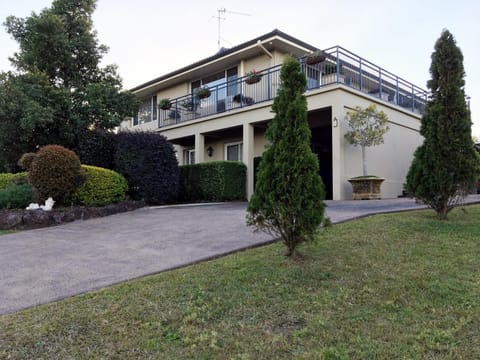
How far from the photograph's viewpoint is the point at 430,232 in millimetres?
5391

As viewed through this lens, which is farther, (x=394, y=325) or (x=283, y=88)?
(x=283, y=88)

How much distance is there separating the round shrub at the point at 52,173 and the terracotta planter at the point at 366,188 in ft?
25.7

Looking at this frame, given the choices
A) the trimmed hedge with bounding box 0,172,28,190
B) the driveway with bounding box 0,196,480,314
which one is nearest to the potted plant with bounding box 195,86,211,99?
the trimmed hedge with bounding box 0,172,28,190

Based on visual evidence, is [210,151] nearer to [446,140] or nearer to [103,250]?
[103,250]

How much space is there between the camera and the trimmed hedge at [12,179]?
34.5 feet

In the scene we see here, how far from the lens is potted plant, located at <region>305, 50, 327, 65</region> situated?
1145cm

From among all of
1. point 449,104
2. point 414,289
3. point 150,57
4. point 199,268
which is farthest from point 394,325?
point 150,57

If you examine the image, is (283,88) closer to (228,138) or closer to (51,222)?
(51,222)

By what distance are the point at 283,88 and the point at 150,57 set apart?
14.8 meters

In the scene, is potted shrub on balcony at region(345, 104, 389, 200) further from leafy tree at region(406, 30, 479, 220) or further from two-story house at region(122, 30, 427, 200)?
leafy tree at region(406, 30, 479, 220)

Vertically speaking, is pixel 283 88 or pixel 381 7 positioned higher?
pixel 381 7

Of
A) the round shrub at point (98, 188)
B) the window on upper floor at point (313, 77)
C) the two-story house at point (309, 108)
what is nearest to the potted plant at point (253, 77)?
the two-story house at point (309, 108)

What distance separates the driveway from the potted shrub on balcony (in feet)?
12.2

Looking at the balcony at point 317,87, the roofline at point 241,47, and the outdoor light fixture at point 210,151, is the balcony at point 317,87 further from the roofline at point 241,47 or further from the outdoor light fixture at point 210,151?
the outdoor light fixture at point 210,151
